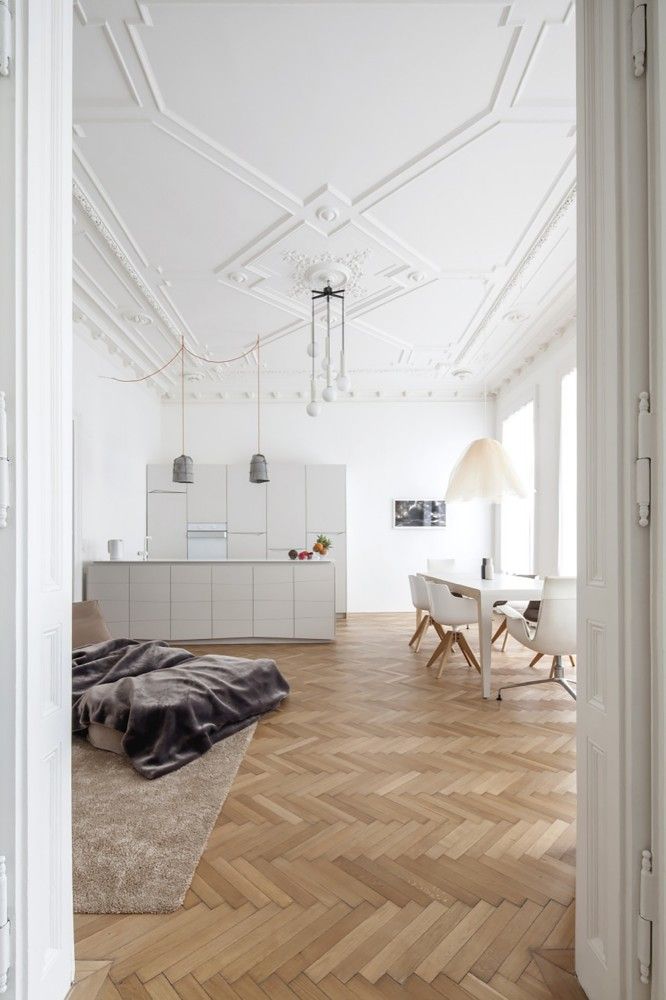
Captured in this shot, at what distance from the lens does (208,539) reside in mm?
8305

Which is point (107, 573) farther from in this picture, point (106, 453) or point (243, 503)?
point (243, 503)

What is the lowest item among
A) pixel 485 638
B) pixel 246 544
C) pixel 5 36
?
pixel 485 638

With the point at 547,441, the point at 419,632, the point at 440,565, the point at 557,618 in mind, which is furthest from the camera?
the point at 440,565

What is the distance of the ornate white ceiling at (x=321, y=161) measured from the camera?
2.63 metres

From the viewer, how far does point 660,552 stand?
1213mm

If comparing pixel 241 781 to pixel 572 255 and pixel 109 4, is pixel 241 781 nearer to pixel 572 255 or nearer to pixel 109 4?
pixel 109 4

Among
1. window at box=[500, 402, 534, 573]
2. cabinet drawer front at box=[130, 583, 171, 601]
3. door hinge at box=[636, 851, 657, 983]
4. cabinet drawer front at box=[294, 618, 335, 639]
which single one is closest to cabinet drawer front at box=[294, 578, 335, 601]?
cabinet drawer front at box=[294, 618, 335, 639]

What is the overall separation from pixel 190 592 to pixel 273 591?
92 centimetres

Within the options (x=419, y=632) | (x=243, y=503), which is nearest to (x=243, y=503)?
(x=243, y=503)

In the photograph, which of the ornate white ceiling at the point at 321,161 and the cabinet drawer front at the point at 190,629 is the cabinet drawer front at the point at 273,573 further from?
the ornate white ceiling at the point at 321,161

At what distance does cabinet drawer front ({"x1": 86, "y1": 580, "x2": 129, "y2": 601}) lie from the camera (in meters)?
6.23

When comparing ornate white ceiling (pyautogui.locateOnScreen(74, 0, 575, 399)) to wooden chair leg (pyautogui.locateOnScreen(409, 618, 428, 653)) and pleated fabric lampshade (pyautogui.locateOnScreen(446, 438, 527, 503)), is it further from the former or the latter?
wooden chair leg (pyautogui.locateOnScreen(409, 618, 428, 653))

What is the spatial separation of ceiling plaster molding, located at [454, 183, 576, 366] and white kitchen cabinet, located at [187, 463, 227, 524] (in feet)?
13.4

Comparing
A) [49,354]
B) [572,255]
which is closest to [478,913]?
[49,354]
